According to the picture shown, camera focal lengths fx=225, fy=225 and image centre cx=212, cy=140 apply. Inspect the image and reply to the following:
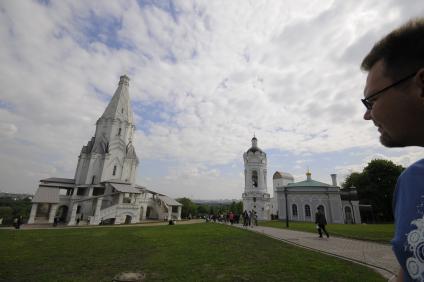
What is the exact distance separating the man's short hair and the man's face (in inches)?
1.7

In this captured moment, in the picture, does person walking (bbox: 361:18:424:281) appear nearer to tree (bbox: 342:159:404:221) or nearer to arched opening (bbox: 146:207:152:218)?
arched opening (bbox: 146:207:152:218)

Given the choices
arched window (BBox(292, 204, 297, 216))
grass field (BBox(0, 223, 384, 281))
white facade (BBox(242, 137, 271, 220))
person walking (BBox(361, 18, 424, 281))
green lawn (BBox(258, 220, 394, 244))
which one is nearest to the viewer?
person walking (BBox(361, 18, 424, 281))

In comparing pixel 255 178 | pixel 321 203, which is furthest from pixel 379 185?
pixel 255 178

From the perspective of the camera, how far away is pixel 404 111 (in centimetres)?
113

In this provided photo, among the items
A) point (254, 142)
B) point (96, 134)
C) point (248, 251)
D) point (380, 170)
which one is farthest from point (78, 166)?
point (380, 170)

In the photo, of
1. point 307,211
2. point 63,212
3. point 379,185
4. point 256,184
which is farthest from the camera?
point 256,184

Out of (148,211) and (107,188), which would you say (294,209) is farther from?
(107,188)

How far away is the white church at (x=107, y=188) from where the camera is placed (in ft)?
108

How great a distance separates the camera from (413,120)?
43.7 inches

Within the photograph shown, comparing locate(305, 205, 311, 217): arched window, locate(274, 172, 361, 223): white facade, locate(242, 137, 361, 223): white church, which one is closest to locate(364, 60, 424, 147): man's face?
locate(242, 137, 361, 223): white church

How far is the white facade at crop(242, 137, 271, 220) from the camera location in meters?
47.0

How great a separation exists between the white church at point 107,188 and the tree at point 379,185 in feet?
118

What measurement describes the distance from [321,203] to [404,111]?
44838 mm

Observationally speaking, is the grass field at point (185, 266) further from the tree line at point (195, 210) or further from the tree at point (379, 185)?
the tree line at point (195, 210)
